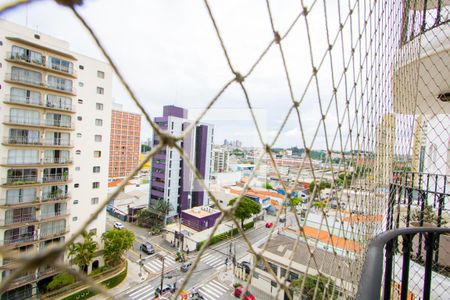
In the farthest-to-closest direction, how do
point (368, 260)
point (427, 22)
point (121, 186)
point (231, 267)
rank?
point (231, 267) → point (427, 22) → point (368, 260) → point (121, 186)

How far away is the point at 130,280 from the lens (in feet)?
16.1

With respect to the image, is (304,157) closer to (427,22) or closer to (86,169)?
(427,22)

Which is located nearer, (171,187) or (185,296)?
(185,296)

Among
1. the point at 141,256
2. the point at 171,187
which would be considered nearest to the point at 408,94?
the point at 141,256

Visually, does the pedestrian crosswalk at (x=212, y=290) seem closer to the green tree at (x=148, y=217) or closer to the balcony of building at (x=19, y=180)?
the green tree at (x=148, y=217)

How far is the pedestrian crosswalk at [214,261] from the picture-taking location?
5797 mm

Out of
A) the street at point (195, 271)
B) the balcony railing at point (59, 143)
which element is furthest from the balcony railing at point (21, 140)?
the street at point (195, 271)

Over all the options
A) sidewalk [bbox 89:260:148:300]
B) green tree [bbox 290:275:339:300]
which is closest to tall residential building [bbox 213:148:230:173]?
sidewalk [bbox 89:260:148:300]

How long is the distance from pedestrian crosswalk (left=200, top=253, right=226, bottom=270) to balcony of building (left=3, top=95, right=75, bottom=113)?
4455 millimetres

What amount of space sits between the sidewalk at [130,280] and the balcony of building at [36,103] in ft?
11.0

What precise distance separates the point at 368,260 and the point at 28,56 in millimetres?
4717

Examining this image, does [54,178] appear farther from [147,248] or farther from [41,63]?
[147,248]

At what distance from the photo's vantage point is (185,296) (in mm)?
4398

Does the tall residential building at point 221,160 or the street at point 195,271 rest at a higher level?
the tall residential building at point 221,160
